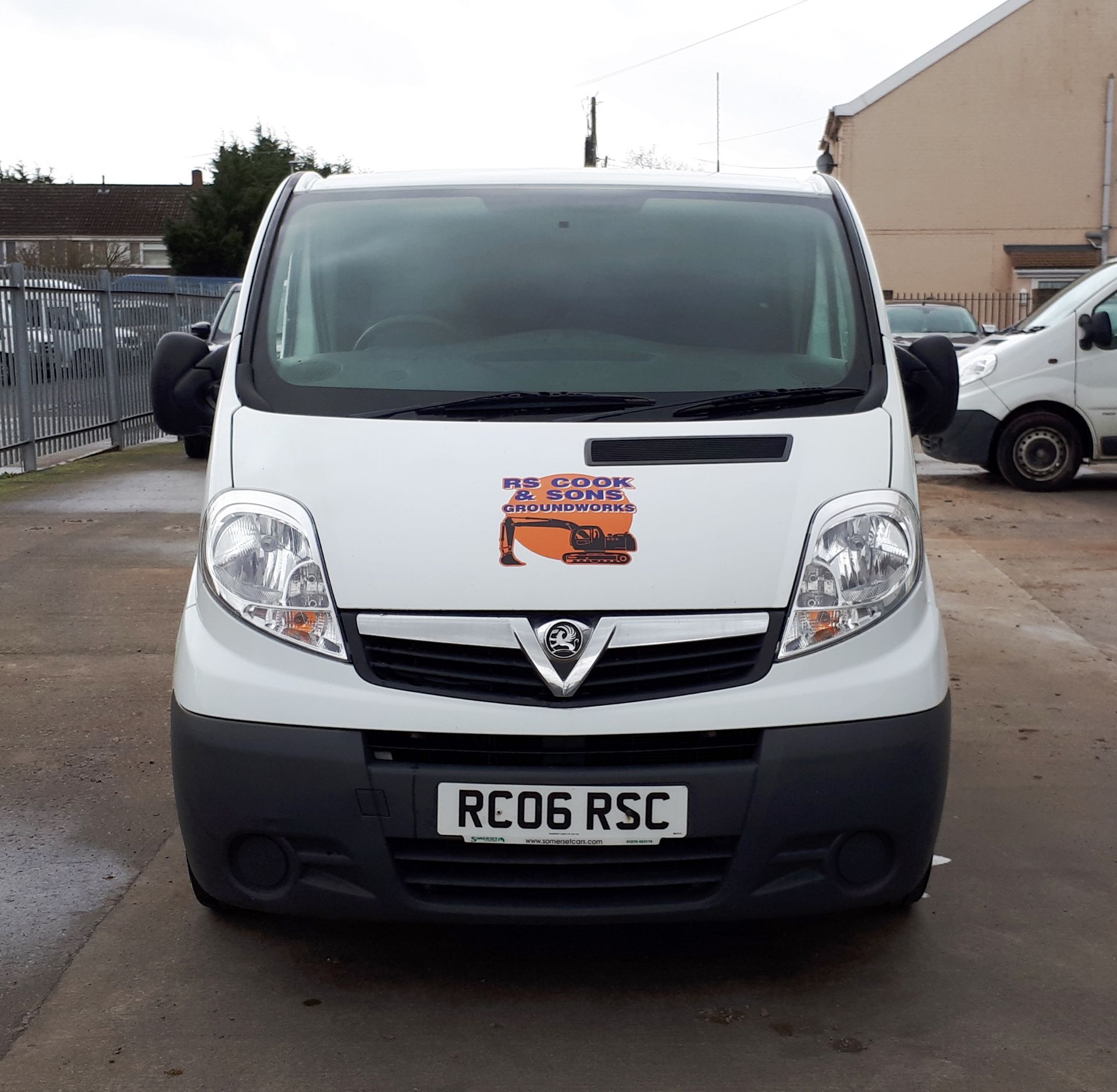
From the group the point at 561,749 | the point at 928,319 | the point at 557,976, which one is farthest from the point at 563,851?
the point at 928,319

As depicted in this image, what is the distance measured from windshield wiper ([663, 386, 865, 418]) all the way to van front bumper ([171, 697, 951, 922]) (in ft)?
2.72

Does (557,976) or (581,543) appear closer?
(581,543)

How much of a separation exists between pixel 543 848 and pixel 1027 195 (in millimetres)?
37123

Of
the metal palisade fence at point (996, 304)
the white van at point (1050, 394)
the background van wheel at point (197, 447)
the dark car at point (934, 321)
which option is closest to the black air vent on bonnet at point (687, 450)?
the white van at point (1050, 394)

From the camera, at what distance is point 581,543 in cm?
302

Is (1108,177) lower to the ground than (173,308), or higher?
higher

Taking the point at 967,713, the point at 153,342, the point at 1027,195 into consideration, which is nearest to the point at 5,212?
the point at 1027,195

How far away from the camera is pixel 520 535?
3027 millimetres

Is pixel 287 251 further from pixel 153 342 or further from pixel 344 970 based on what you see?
pixel 153 342

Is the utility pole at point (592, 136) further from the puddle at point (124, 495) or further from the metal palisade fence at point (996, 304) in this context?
the puddle at point (124, 495)

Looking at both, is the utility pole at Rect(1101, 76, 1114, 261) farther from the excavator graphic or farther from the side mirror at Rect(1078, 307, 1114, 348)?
the excavator graphic

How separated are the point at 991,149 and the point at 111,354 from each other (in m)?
27.2

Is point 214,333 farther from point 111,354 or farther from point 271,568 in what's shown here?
point 271,568

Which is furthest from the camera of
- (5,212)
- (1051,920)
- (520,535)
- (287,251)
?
(5,212)
